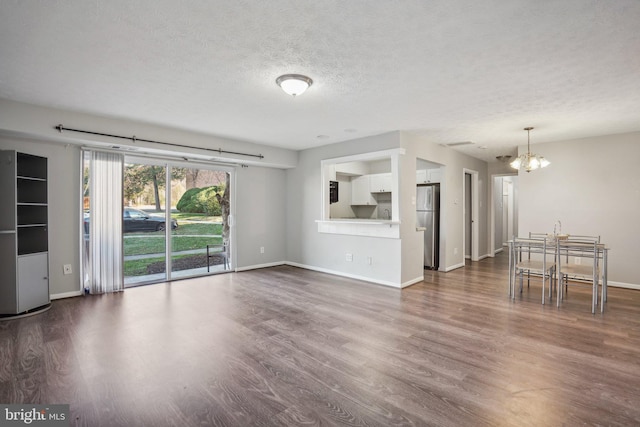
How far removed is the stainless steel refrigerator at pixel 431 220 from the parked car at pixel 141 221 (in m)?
4.74

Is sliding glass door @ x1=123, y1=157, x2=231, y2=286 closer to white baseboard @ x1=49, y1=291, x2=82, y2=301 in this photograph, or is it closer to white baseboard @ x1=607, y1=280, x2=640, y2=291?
white baseboard @ x1=49, y1=291, x2=82, y2=301

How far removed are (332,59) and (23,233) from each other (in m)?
4.28

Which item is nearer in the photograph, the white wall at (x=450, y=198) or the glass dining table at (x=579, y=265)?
the glass dining table at (x=579, y=265)

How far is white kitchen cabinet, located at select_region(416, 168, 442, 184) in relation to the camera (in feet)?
20.9

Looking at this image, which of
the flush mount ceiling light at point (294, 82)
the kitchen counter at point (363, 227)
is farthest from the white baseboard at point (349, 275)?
the flush mount ceiling light at point (294, 82)

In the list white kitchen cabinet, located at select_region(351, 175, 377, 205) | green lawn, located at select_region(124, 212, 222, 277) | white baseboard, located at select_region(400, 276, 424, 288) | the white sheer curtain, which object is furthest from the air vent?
the white sheer curtain

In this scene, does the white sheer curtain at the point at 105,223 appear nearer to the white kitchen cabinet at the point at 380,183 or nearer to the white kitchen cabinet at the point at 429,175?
the white kitchen cabinet at the point at 380,183

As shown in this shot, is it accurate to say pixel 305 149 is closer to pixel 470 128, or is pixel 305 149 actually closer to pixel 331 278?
pixel 331 278

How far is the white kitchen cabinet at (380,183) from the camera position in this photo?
6.91 m

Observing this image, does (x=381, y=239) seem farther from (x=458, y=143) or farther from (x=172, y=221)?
(x=172, y=221)

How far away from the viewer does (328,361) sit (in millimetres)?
2547

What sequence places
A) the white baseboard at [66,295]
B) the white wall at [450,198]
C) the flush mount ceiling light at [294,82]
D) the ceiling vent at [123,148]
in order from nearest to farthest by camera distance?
the flush mount ceiling light at [294,82]
the white baseboard at [66,295]
the ceiling vent at [123,148]
the white wall at [450,198]

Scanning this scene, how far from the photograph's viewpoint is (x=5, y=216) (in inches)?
140

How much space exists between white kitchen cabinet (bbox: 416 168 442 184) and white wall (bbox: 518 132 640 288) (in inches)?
60.2
